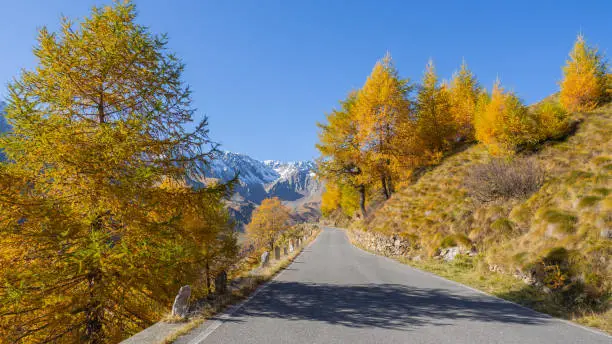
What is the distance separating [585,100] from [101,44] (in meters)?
30.3

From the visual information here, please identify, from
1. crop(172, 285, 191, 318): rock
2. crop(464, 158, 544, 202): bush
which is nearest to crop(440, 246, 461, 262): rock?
crop(464, 158, 544, 202): bush

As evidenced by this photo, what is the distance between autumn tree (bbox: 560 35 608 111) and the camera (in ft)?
71.9

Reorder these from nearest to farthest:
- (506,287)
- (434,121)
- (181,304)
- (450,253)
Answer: (181,304)
(506,287)
(450,253)
(434,121)

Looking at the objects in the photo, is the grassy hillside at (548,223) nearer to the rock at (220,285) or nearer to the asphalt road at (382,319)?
the asphalt road at (382,319)

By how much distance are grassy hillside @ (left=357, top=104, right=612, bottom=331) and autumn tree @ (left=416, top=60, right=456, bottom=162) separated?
22.2 ft

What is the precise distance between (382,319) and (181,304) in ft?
12.5

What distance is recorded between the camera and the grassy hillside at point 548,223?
6645mm

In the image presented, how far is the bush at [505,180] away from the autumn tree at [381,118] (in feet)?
28.0

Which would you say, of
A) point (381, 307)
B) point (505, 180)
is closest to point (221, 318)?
point (381, 307)

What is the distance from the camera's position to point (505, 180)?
41.9 ft

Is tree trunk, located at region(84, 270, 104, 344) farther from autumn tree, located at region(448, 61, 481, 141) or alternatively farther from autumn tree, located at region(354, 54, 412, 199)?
autumn tree, located at region(448, 61, 481, 141)

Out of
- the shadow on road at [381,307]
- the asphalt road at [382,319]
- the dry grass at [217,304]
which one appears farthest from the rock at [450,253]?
the dry grass at [217,304]

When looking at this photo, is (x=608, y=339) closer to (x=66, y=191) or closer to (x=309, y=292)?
(x=309, y=292)

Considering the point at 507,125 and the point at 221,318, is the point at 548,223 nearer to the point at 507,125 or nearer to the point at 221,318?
the point at 221,318
